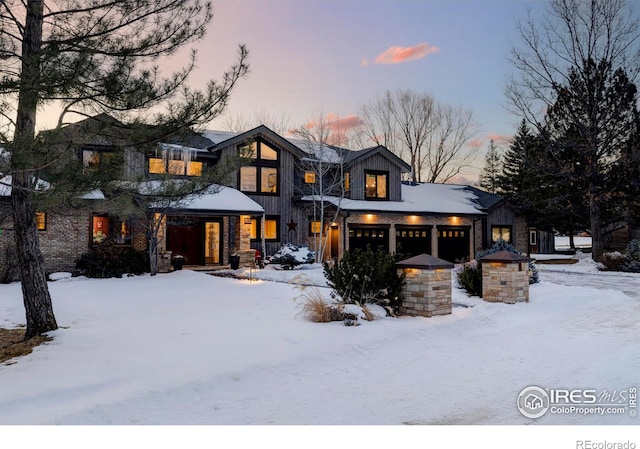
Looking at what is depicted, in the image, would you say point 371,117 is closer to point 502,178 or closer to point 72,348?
point 502,178

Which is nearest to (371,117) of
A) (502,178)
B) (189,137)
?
(502,178)

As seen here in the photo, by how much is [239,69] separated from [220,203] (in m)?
11.7

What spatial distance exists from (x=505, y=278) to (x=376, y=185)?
577 inches

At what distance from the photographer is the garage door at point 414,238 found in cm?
2436

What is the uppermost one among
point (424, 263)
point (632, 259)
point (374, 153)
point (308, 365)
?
point (374, 153)

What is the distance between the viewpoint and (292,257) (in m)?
18.6

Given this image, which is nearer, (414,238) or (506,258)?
(506,258)

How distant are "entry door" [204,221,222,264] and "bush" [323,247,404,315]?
11798mm

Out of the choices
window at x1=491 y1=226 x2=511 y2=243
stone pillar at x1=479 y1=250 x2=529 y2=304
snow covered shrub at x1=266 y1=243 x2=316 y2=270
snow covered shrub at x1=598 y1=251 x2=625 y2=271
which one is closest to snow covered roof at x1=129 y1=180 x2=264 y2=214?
snow covered shrub at x1=266 y1=243 x2=316 y2=270

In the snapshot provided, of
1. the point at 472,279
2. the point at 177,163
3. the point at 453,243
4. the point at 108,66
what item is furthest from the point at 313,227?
the point at 108,66

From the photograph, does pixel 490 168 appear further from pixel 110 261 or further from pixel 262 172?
pixel 110 261

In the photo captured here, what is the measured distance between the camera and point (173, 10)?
25.6ft

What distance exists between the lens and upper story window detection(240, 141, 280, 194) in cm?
2188

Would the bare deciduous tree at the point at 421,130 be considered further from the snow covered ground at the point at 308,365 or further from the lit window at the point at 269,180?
the snow covered ground at the point at 308,365
